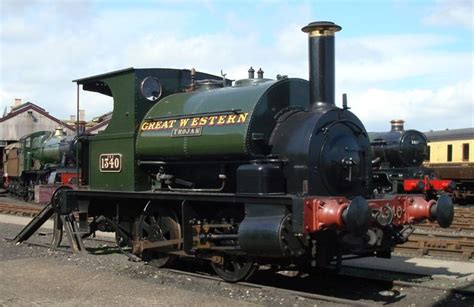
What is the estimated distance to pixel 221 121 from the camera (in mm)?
7469

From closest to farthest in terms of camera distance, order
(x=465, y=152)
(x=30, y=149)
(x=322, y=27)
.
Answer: (x=322, y=27)
(x=465, y=152)
(x=30, y=149)

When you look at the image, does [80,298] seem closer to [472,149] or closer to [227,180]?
[227,180]

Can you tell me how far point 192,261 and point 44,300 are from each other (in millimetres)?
3107

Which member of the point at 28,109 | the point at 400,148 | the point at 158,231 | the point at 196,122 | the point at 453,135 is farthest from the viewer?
the point at 28,109

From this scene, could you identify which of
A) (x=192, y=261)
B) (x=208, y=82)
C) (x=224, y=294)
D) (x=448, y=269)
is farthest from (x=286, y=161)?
(x=448, y=269)

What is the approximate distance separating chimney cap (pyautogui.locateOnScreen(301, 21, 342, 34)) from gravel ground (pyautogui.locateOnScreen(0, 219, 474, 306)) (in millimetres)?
3234

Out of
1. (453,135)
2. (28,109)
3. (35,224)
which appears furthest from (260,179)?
(28,109)

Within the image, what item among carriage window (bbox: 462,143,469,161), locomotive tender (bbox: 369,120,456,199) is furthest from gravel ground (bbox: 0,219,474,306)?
carriage window (bbox: 462,143,469,161)

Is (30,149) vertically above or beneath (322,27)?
beneath

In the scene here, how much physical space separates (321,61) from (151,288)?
351 centimetres

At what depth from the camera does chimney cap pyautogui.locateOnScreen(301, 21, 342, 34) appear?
7.11m

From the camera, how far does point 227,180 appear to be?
769 centimetres

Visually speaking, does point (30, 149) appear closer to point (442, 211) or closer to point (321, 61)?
point (321, 61)

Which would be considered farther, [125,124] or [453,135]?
[453,135]
